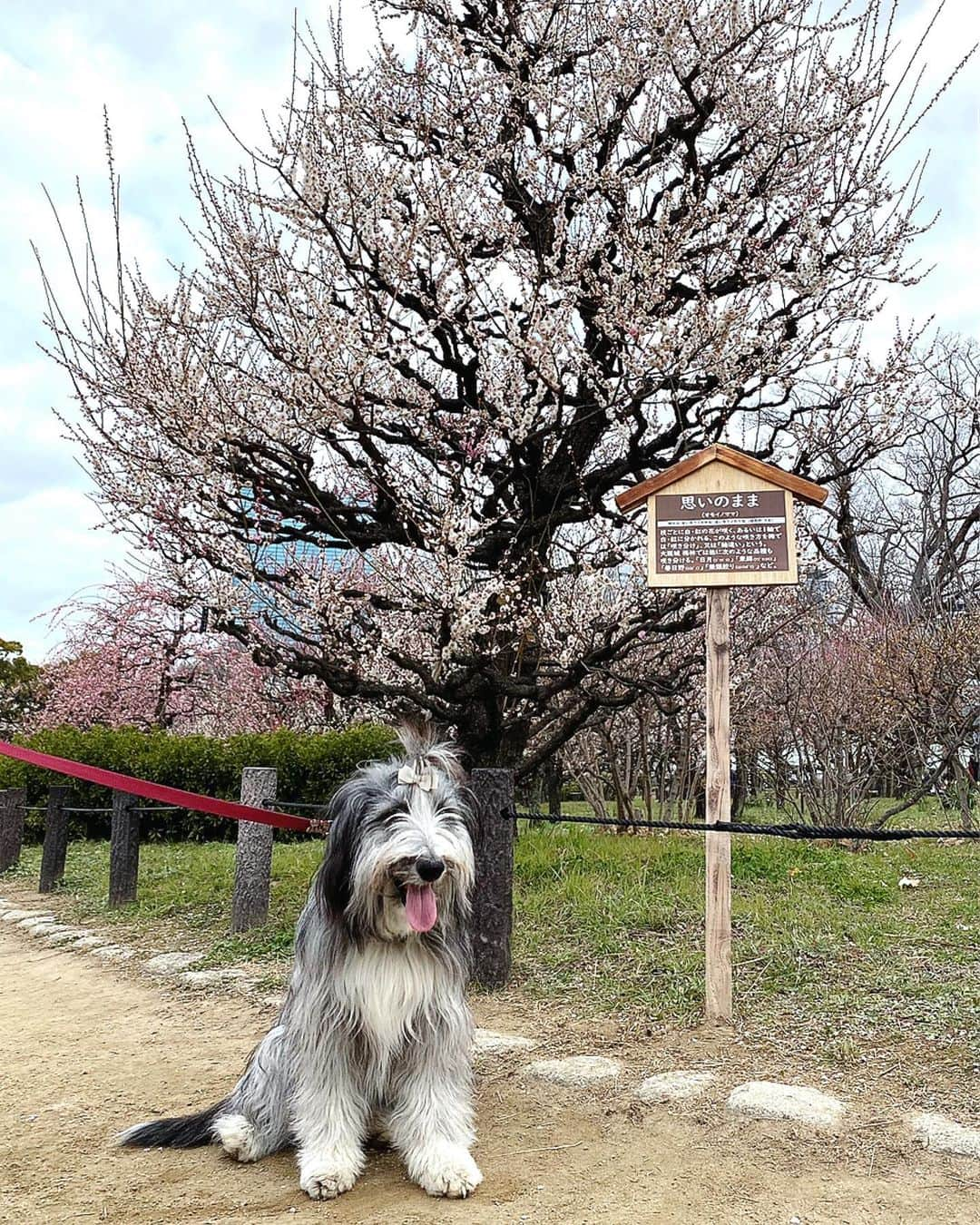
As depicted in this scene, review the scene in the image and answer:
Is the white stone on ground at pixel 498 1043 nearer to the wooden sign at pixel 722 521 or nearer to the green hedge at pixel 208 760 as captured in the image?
the wooden sign at pixel 722 521

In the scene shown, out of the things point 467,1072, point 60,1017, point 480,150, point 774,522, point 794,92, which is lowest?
point 60,1017

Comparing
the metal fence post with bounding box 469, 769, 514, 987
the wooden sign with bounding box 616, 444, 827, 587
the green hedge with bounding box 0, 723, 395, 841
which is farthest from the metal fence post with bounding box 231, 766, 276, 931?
the green hedge with bounding box 0, 723, 395, 841

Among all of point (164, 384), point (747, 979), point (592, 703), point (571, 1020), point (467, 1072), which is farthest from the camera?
point (592, 703)

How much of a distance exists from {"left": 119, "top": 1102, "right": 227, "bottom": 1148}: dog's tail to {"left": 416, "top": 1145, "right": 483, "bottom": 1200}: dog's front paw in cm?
78

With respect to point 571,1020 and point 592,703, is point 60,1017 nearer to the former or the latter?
point 571,1020

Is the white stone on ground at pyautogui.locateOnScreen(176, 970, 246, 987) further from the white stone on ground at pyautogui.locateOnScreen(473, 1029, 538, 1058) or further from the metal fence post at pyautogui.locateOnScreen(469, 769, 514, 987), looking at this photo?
the white stone on ground at pyautogui.locateOnScreen(473, 1029, 538, 1058)

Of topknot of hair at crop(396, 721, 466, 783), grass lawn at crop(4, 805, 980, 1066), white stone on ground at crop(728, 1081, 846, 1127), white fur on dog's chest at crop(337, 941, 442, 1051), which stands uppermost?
topknot of hair at crop(396, 721, 466, 783)

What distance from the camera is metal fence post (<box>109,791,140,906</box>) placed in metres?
7.48

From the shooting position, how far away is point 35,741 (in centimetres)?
1134

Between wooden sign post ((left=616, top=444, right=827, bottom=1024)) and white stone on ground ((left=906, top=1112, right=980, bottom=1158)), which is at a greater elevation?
wooden sign post ((left=616, top=444, right=827, bottom=1024))

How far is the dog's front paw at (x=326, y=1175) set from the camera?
2717mm

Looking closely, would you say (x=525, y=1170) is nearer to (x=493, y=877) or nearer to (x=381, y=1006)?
(x=381, y=1006)

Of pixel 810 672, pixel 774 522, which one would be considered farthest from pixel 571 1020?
pixel 810 672

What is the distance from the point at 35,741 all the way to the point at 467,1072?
9821 mm
